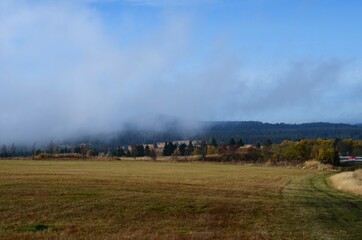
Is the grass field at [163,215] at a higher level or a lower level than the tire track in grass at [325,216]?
higher

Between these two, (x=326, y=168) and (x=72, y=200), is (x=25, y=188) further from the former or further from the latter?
(x=326, y=168)

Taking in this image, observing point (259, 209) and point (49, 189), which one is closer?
point (259, 209)

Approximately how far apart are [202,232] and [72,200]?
1085cm

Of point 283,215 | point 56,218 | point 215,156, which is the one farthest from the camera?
point 215,156

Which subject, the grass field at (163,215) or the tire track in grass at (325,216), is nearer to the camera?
the grass field at (163,215)

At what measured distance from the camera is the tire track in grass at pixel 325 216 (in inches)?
834

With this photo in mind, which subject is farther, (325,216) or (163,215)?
(325,216)

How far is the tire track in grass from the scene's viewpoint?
2117cm

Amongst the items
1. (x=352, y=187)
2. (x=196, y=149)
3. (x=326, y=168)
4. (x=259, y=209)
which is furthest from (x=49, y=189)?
(x=196, y=149)

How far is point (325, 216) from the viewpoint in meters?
26.7

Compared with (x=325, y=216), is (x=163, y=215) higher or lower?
higher

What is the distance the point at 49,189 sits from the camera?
3438cm

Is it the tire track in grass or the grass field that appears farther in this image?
the tire track in grass

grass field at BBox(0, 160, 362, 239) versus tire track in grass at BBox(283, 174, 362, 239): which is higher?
grass field at BBox(0, 160, 362, 239)
